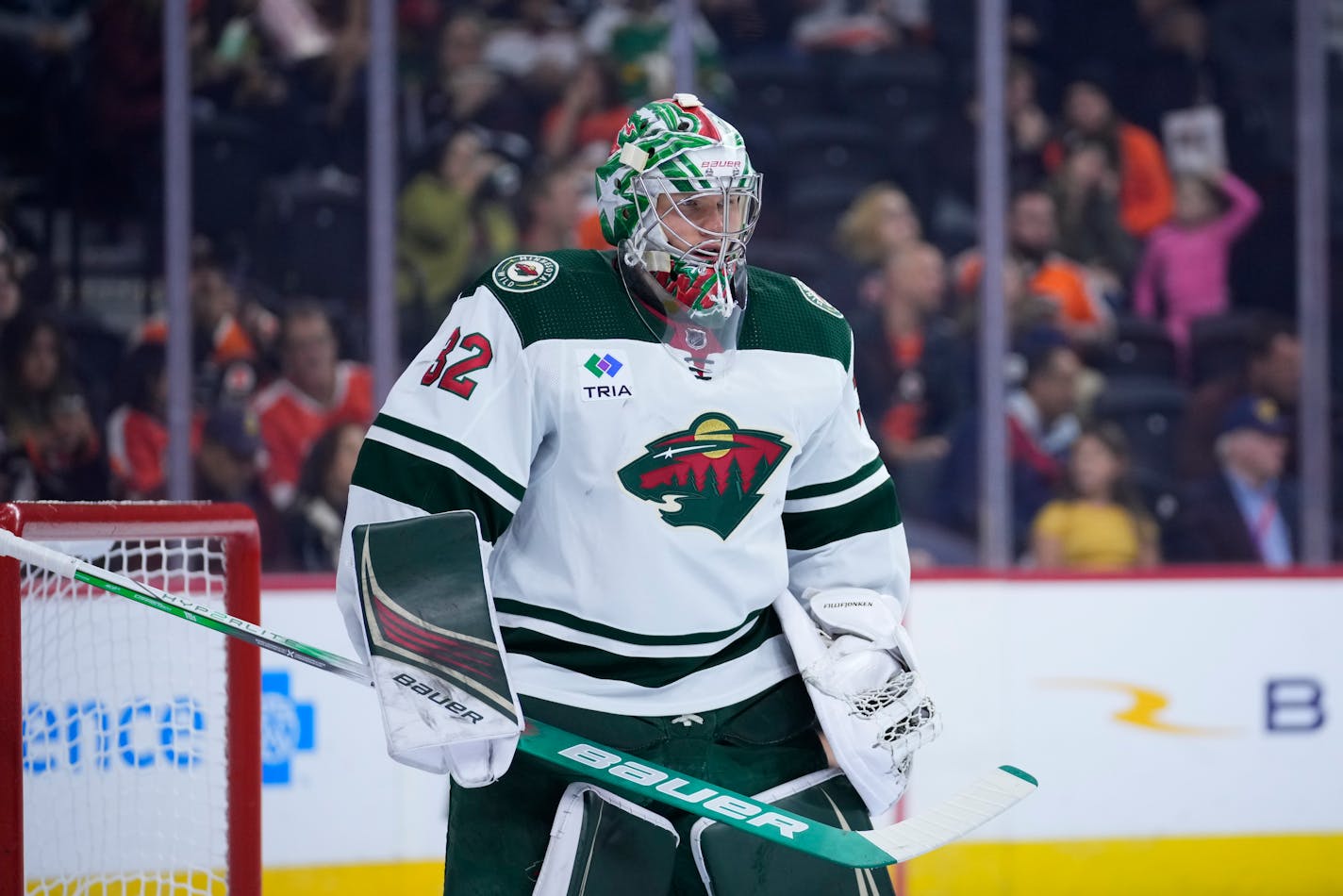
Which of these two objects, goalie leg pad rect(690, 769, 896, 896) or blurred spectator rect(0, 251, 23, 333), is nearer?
goalie leg pad rect(690, 769, 896, 896)

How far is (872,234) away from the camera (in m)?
4.45

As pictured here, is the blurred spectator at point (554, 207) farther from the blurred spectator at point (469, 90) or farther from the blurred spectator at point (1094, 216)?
the blurred spectator at point (1094, 216)

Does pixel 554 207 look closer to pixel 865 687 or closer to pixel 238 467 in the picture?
pixel 238 467

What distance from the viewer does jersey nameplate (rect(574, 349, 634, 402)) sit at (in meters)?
1.66

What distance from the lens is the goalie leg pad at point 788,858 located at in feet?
5.52

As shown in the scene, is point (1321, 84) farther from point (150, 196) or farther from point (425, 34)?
point (150, 196)

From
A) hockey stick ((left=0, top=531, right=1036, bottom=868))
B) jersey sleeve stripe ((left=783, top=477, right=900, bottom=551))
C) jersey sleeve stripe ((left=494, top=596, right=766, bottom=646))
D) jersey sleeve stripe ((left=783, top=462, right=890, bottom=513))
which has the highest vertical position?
jersey sleeve stripe ((left=783, top=462, right=890, bottom=513))

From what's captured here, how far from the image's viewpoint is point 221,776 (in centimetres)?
226

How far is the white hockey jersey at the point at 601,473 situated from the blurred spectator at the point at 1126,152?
9.94ft

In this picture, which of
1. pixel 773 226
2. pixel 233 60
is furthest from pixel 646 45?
pixel 233 60

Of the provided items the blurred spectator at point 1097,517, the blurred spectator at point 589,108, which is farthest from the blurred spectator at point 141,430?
the blurred spectator at point 1097,517

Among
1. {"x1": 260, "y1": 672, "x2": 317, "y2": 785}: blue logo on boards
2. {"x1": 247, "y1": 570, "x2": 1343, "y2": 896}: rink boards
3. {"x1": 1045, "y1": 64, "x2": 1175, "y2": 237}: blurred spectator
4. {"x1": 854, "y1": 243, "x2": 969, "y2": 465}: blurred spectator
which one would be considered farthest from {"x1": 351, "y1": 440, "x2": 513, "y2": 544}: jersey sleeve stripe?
{"x1": 1045, "y1": 64, "x2": 1175, "y2": 237}: blurred spectator

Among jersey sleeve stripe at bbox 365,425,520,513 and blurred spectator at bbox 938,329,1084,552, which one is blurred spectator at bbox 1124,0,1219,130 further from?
jersey sleeve stripe at bbox 365,425,520,513

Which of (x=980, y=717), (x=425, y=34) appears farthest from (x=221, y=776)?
(x=425, y=34)
